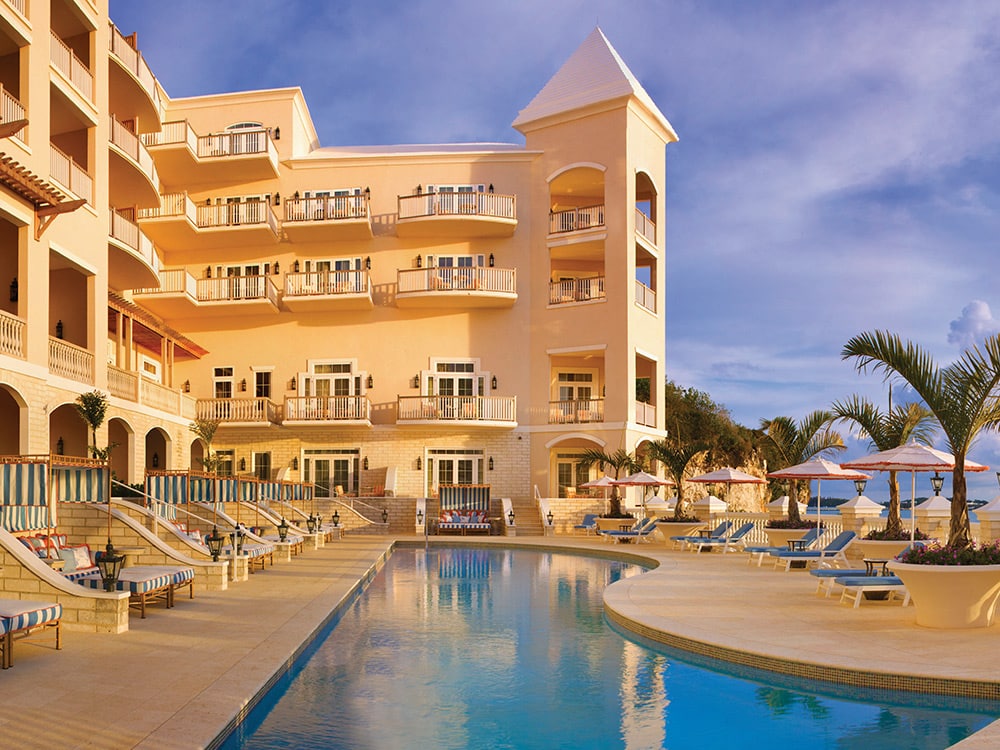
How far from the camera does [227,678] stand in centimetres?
730

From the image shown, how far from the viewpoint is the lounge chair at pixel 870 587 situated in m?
11.2

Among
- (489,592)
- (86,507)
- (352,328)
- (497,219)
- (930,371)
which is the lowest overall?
(489,592)

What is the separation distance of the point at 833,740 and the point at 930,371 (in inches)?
201

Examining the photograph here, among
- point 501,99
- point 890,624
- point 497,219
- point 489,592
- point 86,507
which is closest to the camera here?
point 890,624

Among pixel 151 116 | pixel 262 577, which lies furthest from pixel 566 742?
pixel 151 116

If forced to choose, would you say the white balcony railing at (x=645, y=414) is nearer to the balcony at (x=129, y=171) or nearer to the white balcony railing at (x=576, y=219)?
the white balcony railing at (x=576, y=219)

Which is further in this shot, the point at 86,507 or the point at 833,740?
the point at 86,507

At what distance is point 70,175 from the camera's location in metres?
19.2

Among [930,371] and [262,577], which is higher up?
[930,371]

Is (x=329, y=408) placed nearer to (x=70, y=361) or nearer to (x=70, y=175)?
(x=70, y=361)

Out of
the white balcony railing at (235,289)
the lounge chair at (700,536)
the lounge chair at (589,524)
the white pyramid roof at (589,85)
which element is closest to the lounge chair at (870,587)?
the lounge chair at (700,536)

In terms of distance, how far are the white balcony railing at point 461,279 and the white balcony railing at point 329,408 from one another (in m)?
4.30

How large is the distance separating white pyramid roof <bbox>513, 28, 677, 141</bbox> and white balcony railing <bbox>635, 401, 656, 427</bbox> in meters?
10.3

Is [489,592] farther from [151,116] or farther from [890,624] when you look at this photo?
[151,116]
